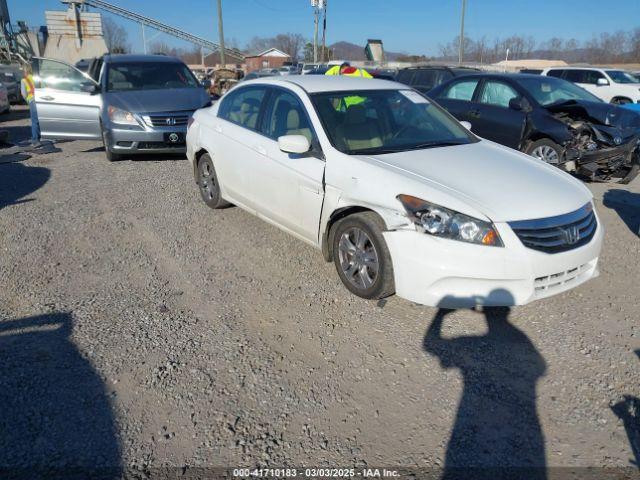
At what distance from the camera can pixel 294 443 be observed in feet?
8.49

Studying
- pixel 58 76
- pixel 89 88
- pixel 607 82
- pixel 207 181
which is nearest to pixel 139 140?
pixel 89 88

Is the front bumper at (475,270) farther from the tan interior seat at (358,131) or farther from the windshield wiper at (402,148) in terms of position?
the tan interior seat at (358,131)

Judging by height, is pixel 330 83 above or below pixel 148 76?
above

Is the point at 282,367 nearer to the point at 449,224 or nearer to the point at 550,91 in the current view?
the point at 449,224

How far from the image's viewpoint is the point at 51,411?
2766mm

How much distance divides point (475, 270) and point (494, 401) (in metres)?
0.82

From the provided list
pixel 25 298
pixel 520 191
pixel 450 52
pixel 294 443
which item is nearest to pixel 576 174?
pixel 520 191

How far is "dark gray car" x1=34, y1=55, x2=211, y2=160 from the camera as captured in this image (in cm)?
852

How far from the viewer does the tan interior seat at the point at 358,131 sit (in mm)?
4242

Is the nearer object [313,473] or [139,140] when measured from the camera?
[313,473]

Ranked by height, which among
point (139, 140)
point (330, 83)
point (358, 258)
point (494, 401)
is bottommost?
point (494, 401)

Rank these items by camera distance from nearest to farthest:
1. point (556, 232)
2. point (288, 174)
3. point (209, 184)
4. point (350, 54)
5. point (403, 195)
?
1. point (556, 232)
2. point (403, 195)
3. point (288, 174)
4. point (209, 184)
5. point (350, 54)

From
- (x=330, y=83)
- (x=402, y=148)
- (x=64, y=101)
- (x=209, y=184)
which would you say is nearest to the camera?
(x=402, y=148)

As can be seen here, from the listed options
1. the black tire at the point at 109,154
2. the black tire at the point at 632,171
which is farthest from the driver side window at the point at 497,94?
the black tire at the point at 109,154
